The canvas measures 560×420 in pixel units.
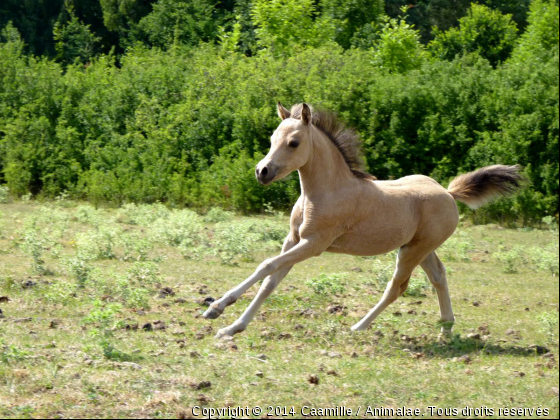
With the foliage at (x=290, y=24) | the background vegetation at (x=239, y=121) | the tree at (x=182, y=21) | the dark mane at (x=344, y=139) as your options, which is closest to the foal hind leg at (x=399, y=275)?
A: the dark mane at (x=344, y=139)

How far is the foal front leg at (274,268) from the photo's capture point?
6969 millimetres

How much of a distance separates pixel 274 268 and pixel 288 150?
3.62 feet

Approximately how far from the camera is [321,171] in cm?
744

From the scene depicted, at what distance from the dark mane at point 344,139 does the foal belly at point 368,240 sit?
1.98 ft

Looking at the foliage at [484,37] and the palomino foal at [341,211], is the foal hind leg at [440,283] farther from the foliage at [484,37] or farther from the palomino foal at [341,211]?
the foliage at [484,37]

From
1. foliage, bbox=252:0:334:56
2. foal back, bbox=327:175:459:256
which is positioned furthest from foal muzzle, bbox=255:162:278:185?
foliage, bbox=252:0:334:56

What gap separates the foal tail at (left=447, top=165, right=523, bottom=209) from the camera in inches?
342

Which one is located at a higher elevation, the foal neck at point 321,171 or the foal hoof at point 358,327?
the foal neck at point 321,171

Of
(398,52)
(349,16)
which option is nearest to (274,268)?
(398,52)

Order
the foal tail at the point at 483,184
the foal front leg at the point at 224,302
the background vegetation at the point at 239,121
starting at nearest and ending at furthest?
1. the foal front leg at the point at 224,302
2. the foal tail at the point at 483,184
3. the background vegetation at the point at 239,121

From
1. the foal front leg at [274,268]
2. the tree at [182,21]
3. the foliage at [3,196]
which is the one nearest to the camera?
the foal front leg at [274,268]

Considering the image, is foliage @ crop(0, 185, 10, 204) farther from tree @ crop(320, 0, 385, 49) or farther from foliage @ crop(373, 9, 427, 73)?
tree @ crop(320, 0, 385, 49)

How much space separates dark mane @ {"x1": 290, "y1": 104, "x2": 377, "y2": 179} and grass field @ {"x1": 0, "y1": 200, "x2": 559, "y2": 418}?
64.1 inches

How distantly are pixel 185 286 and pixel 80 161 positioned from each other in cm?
1329
